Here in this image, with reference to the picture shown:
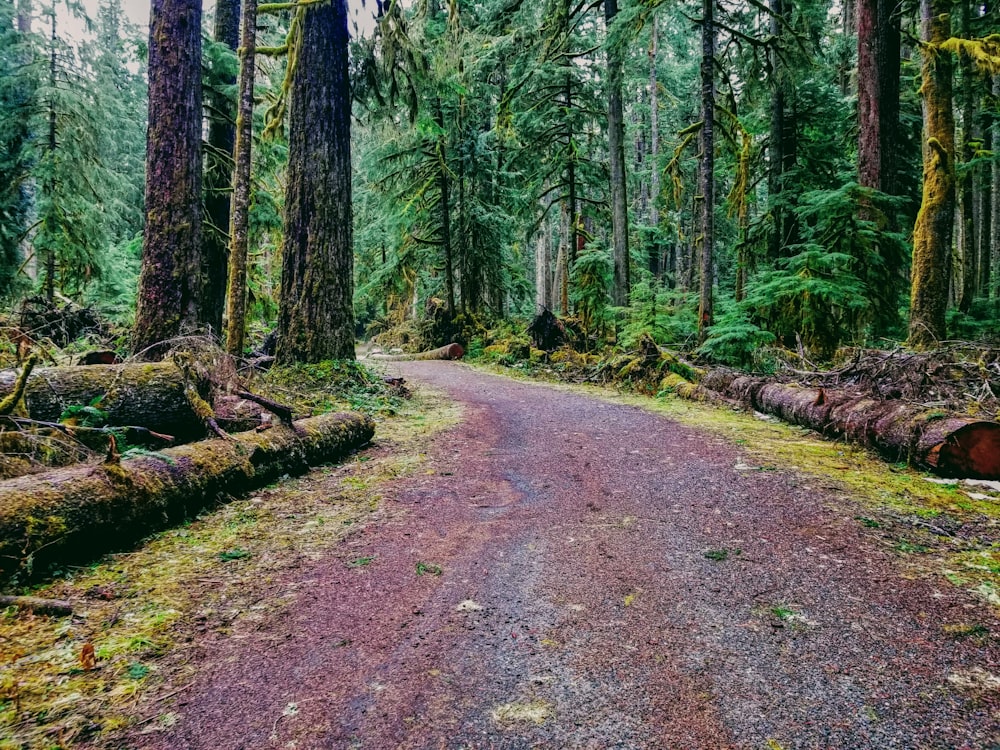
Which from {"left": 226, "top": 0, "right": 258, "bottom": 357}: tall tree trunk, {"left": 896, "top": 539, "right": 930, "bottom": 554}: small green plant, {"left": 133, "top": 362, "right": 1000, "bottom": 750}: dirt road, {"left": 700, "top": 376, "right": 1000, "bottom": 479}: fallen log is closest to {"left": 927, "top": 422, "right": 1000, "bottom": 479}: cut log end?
{"left": 700, "top": 376, "right": 1000, "bottom": 479}: fallen log

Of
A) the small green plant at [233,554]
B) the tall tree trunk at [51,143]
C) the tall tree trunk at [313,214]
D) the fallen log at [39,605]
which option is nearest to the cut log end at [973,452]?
the small green plant at [233,554]

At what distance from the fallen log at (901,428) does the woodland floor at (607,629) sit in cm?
38

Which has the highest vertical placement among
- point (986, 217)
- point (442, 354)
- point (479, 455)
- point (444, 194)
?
point (444, 194)

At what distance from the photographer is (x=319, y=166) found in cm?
893

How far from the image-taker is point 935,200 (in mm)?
8422

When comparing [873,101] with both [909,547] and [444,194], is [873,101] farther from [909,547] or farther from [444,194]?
[444,194]

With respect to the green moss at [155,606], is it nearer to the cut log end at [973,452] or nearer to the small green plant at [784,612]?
the small green plant at [784,612]

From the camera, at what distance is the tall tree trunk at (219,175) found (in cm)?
1090

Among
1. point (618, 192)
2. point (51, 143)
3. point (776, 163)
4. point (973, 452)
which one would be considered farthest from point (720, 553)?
point (51, 143)

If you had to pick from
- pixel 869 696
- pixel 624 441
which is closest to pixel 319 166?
pixel 624 441

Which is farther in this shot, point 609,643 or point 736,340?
point 736,340

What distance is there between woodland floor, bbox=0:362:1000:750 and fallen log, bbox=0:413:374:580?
1.54 feet

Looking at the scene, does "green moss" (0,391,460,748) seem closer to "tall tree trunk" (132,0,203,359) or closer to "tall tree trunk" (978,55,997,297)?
"tall tree trunk" (132,0,203,359)

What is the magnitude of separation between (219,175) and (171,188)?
5.11 metres
